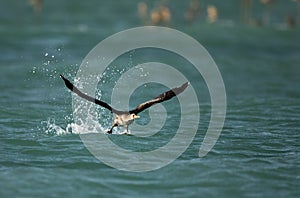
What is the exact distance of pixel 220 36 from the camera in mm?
23750

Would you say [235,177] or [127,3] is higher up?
[127,3]

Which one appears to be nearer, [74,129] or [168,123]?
[74,129]

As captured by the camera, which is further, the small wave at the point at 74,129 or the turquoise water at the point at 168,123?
the small wave at the point at 74,129

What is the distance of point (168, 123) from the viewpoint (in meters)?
13.0

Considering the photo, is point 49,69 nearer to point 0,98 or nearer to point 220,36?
point 0,98

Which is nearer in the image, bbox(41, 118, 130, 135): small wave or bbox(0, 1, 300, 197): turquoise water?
bbox(0, 1, 300, 197): turquoise water

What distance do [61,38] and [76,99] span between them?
30.3ft

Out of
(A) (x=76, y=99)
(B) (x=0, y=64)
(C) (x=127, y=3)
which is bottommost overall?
(A) (x=76, y=99)

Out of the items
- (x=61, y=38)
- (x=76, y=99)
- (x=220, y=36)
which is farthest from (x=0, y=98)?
(x=220, y=36)

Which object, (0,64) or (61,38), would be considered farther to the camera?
(61,38)

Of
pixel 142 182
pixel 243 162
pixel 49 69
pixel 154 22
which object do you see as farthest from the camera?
pixel 154 22

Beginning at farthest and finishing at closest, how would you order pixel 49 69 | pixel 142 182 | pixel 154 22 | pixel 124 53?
pixel 154 22 < pixel 124 53 < pixel 49 69 < pixel 142 182

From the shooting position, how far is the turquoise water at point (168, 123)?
9438 mm

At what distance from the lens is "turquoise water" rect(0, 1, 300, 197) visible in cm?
944
